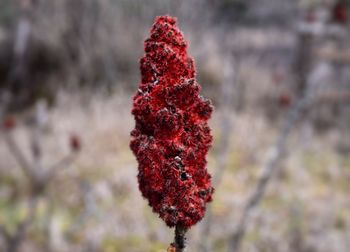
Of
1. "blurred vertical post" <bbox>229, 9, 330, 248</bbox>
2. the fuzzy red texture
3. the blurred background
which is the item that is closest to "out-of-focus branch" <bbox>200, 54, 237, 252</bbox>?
the blurred background

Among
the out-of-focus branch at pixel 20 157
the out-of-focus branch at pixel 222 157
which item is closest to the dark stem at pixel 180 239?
the out-of-focus branch at pixel 222 157

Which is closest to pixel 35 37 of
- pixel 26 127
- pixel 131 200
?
pixel 26 127

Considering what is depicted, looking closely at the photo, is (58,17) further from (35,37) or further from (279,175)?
(279,175)

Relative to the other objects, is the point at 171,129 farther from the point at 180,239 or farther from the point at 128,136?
the point at 128,136

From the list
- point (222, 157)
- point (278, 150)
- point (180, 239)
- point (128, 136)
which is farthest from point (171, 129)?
point (128, 136)

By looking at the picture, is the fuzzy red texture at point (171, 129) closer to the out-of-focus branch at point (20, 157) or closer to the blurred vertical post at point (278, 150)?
the blurred vertical post at point (278, 150)
